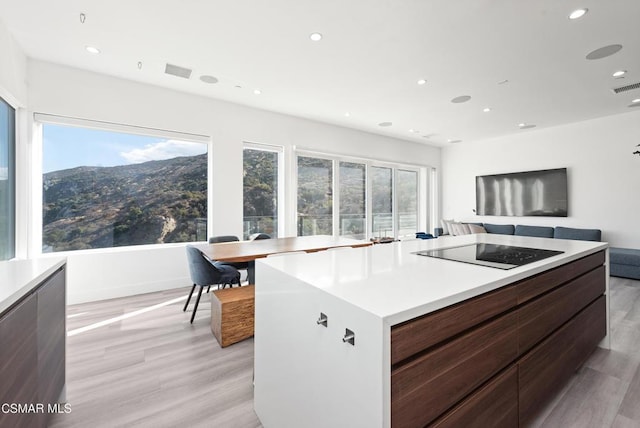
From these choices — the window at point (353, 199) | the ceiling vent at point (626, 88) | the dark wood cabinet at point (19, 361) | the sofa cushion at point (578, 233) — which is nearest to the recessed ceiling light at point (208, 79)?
the window at point (353, 199)

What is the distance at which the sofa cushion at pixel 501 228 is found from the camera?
6.49m

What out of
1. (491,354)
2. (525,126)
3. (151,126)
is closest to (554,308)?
(491,354)

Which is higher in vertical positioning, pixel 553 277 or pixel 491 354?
pixel 553 277

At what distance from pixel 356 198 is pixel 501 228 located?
3490 millimetres

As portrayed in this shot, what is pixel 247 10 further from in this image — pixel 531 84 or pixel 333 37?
pixel 531 84

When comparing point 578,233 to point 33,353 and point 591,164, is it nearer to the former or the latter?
point 591,164

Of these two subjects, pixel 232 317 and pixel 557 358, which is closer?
pixel 557 358

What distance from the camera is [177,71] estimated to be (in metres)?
3.52

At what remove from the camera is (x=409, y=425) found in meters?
0.85

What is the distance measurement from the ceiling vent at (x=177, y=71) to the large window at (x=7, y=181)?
1.63m

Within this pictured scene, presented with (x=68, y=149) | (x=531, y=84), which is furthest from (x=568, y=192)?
(x=68, y=149)

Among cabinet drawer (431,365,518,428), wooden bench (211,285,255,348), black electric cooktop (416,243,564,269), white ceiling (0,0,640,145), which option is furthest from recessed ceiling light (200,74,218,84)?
cabinet drawer (431,365,518,428)

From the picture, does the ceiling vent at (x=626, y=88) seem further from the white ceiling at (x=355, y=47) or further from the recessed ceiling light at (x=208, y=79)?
the recessed ceiling light at (x=208, y=79)

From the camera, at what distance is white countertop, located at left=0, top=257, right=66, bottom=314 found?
100cm
